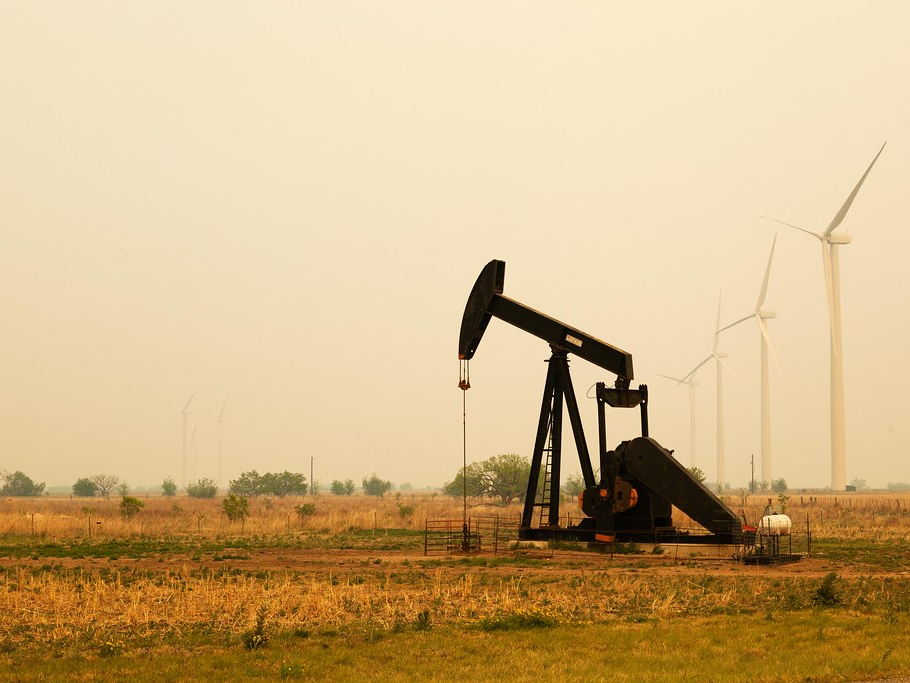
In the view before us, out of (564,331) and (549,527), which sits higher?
(564,331)

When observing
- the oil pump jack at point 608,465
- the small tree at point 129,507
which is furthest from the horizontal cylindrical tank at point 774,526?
the small tree at point 129,507

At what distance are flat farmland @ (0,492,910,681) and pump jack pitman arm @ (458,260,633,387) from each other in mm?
4520

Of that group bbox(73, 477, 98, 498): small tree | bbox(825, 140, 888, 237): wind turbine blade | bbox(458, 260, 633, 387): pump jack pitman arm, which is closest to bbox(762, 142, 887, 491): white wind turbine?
bbox(825, 140, 888, 237): wind turbine blade

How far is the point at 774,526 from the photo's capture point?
2470cm

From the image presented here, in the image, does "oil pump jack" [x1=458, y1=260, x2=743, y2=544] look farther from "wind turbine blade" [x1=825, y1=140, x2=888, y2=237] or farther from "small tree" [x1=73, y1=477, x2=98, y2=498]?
"small tree" [x1=73, y1=477, x2=98, y2=498]

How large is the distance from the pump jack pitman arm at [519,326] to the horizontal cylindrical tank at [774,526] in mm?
4505

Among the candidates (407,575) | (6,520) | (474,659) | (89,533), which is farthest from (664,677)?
(6,520)

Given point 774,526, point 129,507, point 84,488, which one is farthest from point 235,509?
point 84,488

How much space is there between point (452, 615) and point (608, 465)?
10759 mm

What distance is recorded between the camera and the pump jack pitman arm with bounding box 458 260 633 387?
25.7 metres

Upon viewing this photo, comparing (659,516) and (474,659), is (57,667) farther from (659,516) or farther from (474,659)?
(659,516)

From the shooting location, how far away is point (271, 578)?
2073 cm

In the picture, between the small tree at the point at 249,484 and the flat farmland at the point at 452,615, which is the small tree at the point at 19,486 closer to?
the small tree at the point at 249,484

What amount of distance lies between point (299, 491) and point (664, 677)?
350 feet
